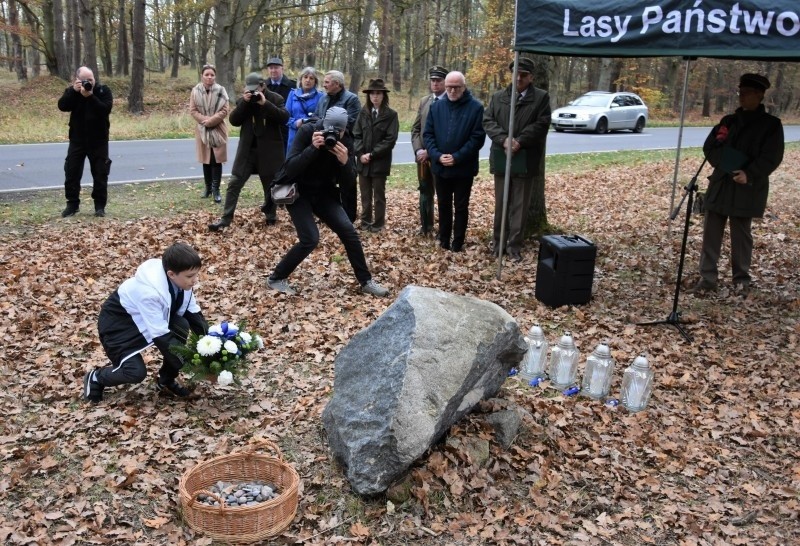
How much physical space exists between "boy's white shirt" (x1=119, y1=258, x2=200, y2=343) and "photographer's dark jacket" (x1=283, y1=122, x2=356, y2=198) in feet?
7.24

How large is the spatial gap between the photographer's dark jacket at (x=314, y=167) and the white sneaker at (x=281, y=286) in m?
1.03

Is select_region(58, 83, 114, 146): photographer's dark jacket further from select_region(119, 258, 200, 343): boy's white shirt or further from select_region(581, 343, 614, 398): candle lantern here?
select_region(581, 343, 614, 398): candle lantern

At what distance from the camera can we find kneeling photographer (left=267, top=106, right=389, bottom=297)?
6.46m

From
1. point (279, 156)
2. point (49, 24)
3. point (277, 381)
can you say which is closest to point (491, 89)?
point (49, 24)

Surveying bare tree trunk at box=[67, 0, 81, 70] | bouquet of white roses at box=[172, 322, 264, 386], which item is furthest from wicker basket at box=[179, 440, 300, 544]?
bare tree trunk at box=[67, 0, 81, 70]

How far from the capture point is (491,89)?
41.5 meters

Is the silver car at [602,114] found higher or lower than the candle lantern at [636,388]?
higher

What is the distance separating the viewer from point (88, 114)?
30.3 ft

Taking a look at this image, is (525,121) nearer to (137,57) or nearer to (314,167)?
(314,167)

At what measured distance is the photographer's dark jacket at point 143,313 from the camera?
452 centimetres

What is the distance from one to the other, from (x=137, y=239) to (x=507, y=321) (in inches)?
235

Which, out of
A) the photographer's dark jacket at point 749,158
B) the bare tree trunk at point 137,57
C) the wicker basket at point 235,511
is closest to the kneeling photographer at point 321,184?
the wicker basket at point 235,511

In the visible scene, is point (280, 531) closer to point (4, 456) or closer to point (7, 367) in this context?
point (4, 456)

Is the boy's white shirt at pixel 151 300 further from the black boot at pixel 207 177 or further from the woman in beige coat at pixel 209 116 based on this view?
the black boot at pixel 207 177
